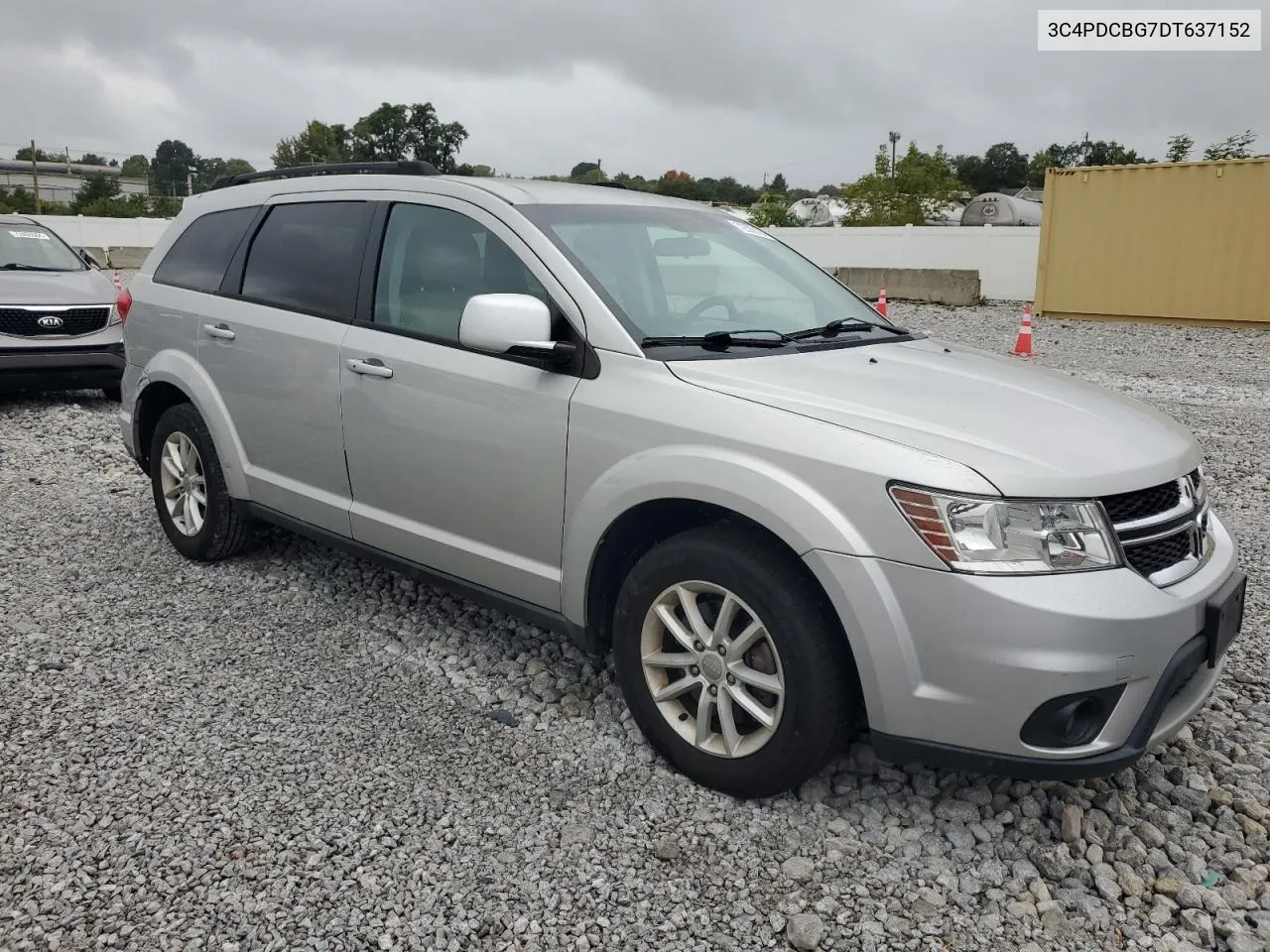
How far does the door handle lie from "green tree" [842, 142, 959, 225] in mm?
46266

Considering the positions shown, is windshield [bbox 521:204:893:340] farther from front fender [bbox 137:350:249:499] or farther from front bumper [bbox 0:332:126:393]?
front bumper [bbox 0:332:126:393]

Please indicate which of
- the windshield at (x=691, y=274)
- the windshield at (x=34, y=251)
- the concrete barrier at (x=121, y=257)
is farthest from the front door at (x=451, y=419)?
the concrete barrier at (x=121, y=257)

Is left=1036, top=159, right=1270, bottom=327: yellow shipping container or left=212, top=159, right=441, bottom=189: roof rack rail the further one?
left=1036, top=159, right=1270, bottom=327: yellow shipping container

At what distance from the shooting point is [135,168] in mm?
101125

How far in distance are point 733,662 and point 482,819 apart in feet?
2.74

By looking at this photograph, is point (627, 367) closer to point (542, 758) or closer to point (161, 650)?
point (542, 758)

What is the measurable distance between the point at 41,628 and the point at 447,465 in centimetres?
203

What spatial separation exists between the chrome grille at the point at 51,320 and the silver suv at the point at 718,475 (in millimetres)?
5070

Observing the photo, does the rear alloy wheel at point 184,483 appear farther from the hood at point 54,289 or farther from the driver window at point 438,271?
the hood at point 54,289

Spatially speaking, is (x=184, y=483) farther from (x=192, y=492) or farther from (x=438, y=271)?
(x=438, y=271)

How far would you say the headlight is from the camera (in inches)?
96.4

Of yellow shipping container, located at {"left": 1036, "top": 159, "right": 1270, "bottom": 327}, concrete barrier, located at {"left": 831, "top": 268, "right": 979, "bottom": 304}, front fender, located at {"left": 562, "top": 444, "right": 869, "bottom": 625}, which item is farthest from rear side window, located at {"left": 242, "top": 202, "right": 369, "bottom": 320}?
concrete barrier, located at {"left": 831, "top": 268, "right": 979, "bottom": 304}

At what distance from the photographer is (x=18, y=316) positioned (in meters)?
8.53

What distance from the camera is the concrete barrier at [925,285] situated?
798 inches
